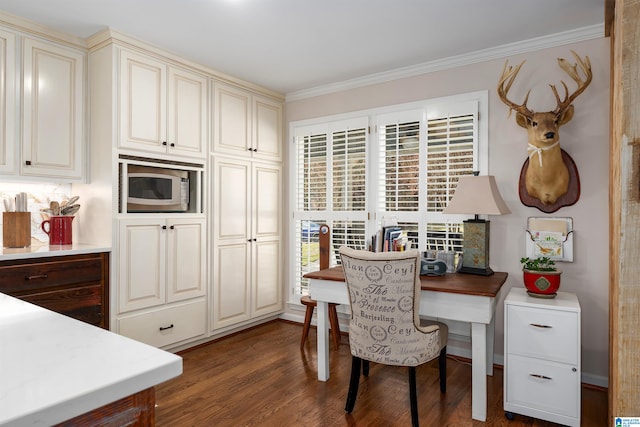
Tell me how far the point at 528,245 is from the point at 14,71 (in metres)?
3.80

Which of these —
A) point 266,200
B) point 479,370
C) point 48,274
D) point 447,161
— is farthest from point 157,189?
point 479,370

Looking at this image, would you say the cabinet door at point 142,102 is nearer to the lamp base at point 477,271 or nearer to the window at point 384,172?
the window at point 384,172

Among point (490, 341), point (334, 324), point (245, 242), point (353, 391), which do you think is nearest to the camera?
point (353, 391)

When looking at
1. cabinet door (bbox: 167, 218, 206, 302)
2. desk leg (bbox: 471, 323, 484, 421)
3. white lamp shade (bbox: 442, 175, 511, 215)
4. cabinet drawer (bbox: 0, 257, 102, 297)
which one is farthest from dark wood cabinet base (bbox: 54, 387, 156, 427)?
cabinet door (bbox: 167, 218, 206, 302)

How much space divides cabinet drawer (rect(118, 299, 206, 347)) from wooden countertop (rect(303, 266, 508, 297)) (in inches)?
49.9

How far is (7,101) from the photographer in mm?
2607

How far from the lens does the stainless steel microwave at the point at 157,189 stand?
3.04m

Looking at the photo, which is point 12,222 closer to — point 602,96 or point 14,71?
point 14,71

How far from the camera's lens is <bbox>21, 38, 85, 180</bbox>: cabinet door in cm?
271

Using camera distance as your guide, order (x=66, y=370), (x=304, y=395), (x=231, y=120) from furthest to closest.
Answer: (x=231, y=120), (x=304, y=395), (x=66, y=370)

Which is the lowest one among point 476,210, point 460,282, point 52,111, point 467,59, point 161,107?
point 460,282

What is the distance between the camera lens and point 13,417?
0.57 m

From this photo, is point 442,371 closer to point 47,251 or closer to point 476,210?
point 476,210

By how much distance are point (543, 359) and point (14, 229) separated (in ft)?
11.3
